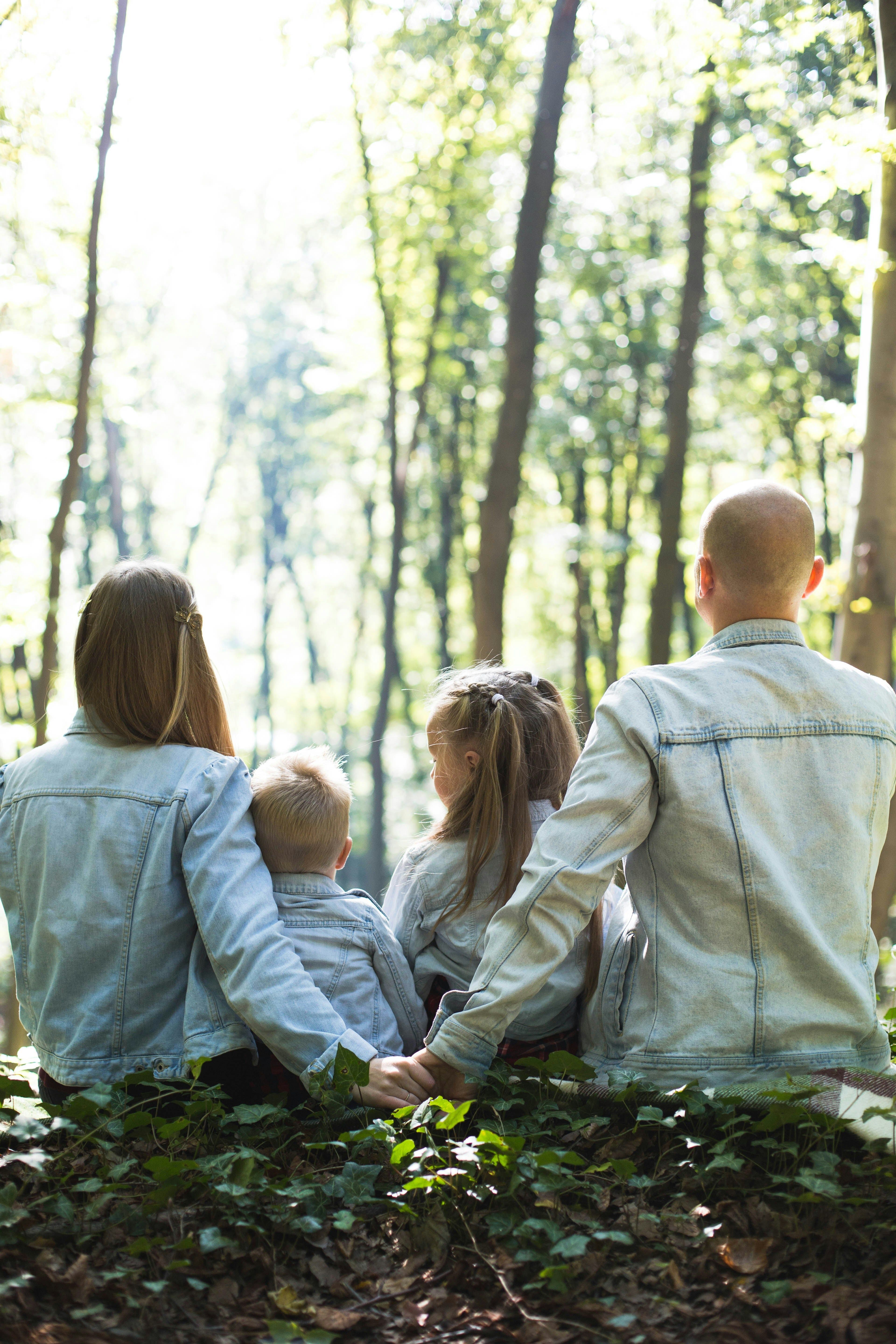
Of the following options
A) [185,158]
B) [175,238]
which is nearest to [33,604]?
[185,158]

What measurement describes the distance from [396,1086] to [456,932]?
0.54m

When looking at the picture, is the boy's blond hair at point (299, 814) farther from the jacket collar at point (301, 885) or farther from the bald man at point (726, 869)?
the bald man at point (726, 869)

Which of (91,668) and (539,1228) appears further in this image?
(91,668)

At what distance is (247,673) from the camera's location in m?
27.0

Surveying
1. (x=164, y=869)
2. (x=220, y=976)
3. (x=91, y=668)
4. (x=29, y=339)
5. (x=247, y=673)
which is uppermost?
(x=29, y=339)

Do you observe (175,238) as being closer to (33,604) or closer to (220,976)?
(33,604)

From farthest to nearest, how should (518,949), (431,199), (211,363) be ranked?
(211,363) < (431,199) < (518,949)

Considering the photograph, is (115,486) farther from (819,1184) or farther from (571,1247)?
(819,1184)

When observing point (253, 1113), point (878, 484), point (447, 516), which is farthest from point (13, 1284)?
point (447, 516)

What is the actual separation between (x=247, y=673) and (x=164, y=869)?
24.4m

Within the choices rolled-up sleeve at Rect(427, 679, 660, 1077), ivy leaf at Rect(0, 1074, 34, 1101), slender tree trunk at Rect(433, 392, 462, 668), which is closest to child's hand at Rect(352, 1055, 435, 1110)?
rolled-up sleeve at Rect(427, 679, 660, 1077)

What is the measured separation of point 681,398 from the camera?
34.8ft

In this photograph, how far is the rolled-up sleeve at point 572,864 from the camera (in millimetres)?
2654

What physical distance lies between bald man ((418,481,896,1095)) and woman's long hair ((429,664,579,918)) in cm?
45
